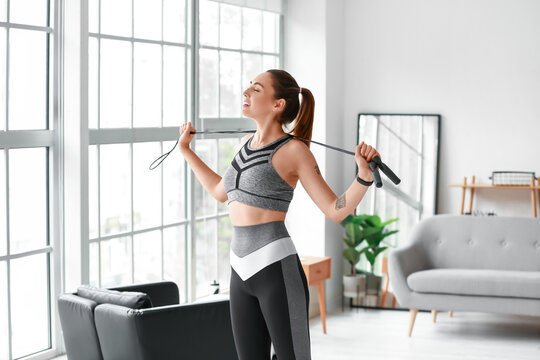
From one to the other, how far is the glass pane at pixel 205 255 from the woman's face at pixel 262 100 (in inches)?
118

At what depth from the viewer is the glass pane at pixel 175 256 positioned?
5020 mm

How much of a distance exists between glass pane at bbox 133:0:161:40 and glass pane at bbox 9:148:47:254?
39.8 inches

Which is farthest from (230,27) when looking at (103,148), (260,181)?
(260,181)

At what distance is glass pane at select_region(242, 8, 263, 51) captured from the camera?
5805 mm

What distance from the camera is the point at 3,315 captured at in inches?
157

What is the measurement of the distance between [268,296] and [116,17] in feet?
8.99


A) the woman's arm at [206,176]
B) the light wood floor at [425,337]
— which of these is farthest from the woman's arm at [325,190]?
the light wood floor at [425,337]

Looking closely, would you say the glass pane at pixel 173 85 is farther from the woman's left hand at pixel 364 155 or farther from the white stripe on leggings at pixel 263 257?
the woman's left hand at pixel 364 155

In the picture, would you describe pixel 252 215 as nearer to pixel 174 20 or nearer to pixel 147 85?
pixel 147 85

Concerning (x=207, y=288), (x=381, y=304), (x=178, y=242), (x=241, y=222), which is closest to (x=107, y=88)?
(x=178, y=242)

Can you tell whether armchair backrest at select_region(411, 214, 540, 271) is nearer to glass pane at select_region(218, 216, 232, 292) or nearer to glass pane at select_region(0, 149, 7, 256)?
glass pane at select_region(218, 216, 232, 292)

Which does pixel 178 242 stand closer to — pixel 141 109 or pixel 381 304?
pixel 141 109

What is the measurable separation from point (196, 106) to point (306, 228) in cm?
160

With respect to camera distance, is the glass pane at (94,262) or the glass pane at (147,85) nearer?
the glass pane at (94,262)
